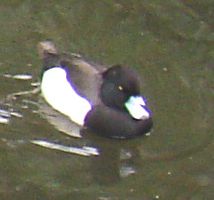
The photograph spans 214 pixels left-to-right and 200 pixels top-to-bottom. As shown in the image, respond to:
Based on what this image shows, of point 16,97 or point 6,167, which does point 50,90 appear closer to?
point 16,97

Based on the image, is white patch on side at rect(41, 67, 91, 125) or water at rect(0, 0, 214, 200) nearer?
water at rect(0, 0, 214, 200)

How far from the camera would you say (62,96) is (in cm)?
841

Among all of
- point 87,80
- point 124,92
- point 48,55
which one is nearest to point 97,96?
point 87,80

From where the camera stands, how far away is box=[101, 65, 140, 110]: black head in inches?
316

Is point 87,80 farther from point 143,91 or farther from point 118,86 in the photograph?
point 143,91

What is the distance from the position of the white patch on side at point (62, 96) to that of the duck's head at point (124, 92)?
0.67 ft

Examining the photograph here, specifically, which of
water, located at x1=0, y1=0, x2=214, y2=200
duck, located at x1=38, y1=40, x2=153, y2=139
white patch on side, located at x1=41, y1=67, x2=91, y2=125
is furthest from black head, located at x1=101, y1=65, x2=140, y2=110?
water, located at x1=0, y1=0, x2=214, y2=200

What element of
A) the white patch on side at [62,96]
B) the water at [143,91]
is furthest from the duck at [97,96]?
the water at [143,91]

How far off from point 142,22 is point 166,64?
923 millimetres

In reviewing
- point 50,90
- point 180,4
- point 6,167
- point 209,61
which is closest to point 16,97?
point 50,90

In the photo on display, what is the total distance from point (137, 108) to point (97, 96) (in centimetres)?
40

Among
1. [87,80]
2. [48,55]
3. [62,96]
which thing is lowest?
[62,96]

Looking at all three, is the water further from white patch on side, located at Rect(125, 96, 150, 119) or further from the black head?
the black head

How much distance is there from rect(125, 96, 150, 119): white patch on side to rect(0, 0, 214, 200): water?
187 millimetres
